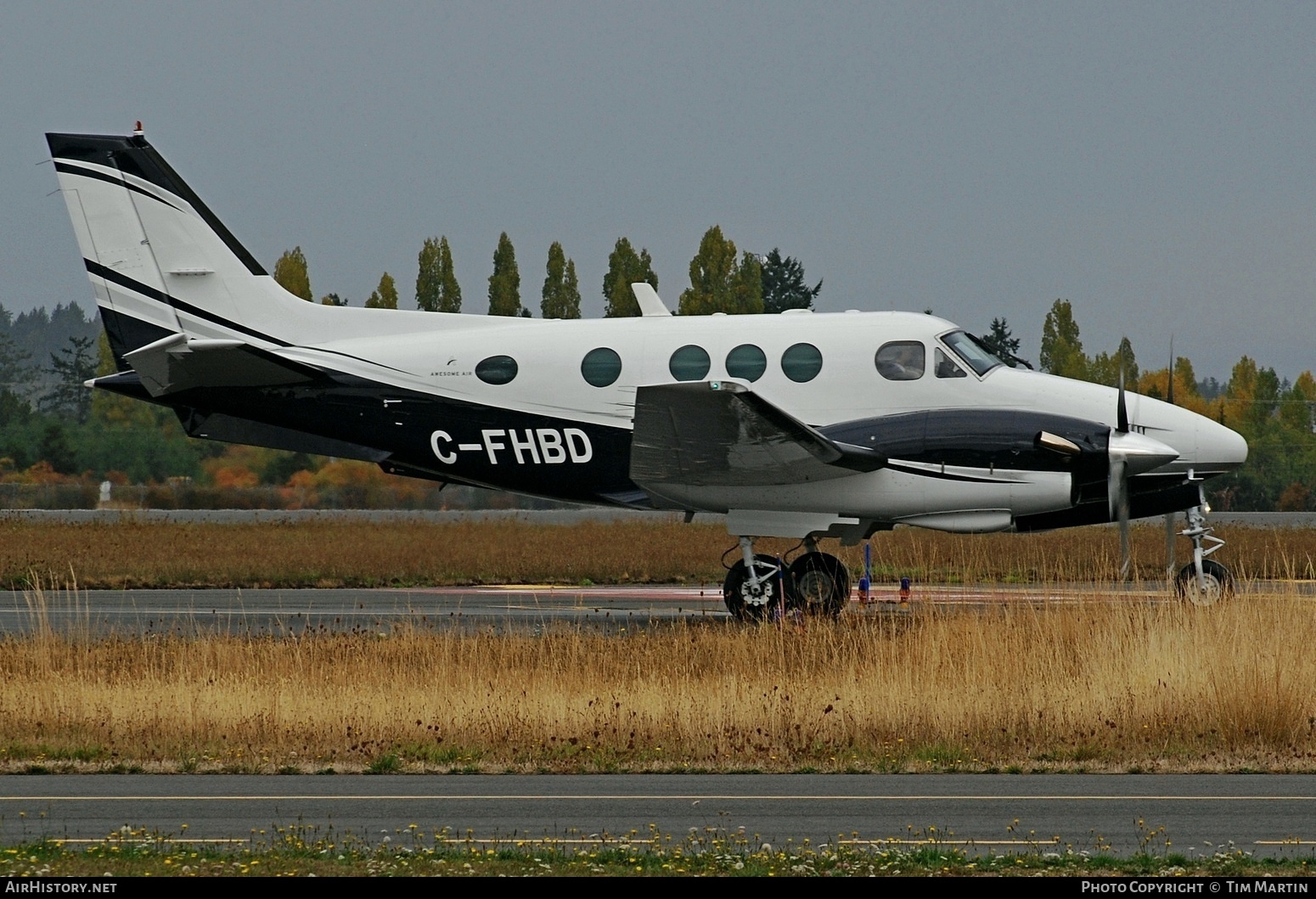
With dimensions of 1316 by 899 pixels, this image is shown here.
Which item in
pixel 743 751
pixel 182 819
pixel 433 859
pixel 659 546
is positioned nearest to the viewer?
pixel 433 859

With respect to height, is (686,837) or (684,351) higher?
(684,351)

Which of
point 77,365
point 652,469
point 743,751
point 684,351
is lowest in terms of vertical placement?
point 743,751

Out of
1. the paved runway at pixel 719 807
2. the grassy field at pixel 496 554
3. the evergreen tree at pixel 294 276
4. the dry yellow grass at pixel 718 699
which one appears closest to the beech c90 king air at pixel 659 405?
the dry yellow grass at pixel 718 699

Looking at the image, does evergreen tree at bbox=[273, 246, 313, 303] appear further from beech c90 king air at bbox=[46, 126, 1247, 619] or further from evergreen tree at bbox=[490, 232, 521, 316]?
beech c90 king air at bbox=[46, 126, 1247, 619]

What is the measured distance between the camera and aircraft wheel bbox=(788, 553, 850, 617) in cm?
1684

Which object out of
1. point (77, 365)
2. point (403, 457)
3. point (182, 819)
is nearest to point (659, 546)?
point (403, 457)

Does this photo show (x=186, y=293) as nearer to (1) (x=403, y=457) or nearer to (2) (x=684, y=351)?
(1) (x=403, y=457)

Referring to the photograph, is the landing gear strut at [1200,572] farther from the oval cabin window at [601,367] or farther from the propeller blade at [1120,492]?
the oval cabin window at [601,367]

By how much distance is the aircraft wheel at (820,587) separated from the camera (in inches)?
663

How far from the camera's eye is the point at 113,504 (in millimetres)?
41281

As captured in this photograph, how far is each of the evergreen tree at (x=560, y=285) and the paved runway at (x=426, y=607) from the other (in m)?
41.4

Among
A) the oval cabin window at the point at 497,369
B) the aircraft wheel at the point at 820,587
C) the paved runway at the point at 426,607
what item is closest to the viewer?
the aircraft wheel at the point at 820,587

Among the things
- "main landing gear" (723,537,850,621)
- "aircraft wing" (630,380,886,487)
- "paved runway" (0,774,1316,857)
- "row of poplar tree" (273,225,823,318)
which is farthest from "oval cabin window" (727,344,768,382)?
"row of poplar tree" (273,225,823,318)

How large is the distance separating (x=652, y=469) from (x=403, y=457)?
11.8 ft
